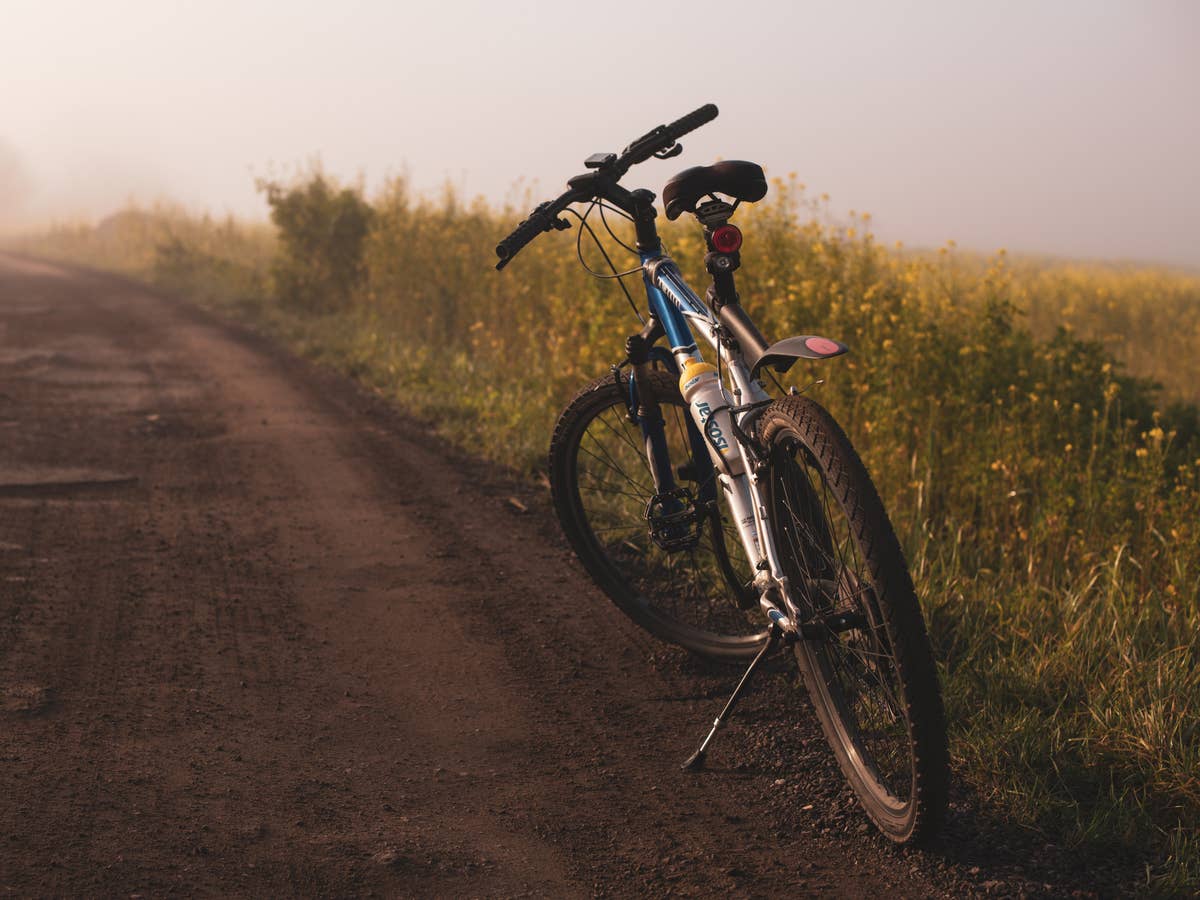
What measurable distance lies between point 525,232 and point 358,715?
1.60m

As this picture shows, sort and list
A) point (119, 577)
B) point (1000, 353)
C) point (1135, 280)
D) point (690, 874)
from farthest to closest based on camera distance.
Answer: point (1135, 280), point (1000, 353), point (119, 577), point (690, 874)

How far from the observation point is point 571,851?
2.71 meters

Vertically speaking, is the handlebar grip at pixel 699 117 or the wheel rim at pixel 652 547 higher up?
the handlebar grip at pixel 699 117

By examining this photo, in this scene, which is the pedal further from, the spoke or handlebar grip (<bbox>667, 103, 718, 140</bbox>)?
handlebar grip (<bbox>667, 103, 718, 140</bbox>)

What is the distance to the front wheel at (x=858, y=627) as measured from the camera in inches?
97.2

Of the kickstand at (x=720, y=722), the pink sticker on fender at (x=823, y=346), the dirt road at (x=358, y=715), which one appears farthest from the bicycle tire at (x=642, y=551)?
the pink sticker on fender at (x=823, y=346)

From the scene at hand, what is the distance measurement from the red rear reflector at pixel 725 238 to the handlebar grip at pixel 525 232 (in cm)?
63

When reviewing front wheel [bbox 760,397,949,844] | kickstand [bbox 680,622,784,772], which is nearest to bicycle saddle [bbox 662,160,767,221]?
front wheel [bbox 760,397,949,844]

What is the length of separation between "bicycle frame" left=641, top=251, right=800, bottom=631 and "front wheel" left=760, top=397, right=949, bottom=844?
0.12 ft

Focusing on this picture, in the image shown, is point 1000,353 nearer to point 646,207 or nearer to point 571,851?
point 646,207

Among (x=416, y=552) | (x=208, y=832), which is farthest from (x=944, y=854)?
(x=416, y=552)

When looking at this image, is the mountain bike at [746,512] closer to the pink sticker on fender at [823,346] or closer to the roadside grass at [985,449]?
the pink sticker on fender at [823,346]

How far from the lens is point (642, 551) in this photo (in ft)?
16.0

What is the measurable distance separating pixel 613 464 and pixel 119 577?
206 centimetres
